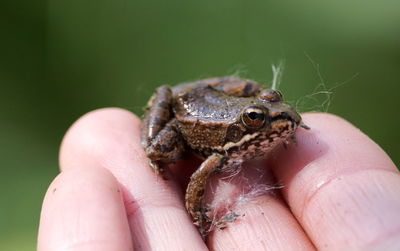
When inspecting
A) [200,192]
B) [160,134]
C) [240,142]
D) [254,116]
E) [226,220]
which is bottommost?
[226,220]

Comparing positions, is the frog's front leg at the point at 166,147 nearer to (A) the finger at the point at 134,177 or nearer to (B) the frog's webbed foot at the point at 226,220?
(A) the finger at the point at 134,177

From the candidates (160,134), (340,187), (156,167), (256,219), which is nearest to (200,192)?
(156,167)

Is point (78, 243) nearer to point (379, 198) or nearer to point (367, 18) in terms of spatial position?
point (379, 198)

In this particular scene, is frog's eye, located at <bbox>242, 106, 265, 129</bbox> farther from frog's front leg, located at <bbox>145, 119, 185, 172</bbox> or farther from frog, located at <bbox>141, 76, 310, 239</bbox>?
frog's front leg, located at <bbox>145, 119, 185, 172</bbox>

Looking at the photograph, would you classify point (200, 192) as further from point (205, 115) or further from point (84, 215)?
point (84, 215)

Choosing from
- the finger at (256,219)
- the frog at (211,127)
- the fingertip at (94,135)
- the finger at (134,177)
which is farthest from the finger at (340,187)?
the fingertip at (94,135)

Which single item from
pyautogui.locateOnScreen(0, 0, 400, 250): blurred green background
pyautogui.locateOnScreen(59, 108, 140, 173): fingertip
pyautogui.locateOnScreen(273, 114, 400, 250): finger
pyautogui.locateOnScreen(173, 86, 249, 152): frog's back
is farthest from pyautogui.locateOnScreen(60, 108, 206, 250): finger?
pyautogui.locateOnScreen(0, 0, 400, 250): blurred green background
